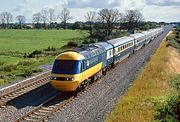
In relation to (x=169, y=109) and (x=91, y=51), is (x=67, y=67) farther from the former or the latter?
(x=169, y=109)

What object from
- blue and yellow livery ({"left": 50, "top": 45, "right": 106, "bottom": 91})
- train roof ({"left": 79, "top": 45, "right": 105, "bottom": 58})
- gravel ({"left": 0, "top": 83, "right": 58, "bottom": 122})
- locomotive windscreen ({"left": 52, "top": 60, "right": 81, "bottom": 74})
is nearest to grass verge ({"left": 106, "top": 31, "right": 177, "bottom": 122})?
blue and yellow livery ({"left": 50, "top": 45, "right": 106, "bottom": 91})

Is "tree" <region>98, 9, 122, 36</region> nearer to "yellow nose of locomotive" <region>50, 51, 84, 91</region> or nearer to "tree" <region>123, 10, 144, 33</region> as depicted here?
"tree" <region>123, 10, 144, 33</region>

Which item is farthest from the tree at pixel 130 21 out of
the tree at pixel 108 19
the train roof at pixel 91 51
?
the train roof at pixel 91 51

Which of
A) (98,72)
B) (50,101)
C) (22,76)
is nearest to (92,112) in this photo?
(50,101)

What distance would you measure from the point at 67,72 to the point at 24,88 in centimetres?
489

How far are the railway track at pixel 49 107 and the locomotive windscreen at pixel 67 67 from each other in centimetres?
166

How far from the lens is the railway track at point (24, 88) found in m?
22.3

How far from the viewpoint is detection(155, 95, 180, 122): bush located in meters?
14.4

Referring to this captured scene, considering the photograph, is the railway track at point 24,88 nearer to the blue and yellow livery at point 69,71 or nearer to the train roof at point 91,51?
the blue and yellow livery at point 69,71

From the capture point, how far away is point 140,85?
25.9 m

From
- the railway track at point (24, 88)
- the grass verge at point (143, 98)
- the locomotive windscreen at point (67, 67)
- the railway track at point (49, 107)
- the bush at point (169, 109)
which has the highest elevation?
the locomotive windscreen at point (67, 67)

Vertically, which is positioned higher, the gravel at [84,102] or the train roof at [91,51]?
the train roof at [91,51]


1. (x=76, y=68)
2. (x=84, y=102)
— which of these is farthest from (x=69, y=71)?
→ (x=84, y=102)

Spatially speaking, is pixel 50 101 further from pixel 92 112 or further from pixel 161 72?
pixel 161 72
